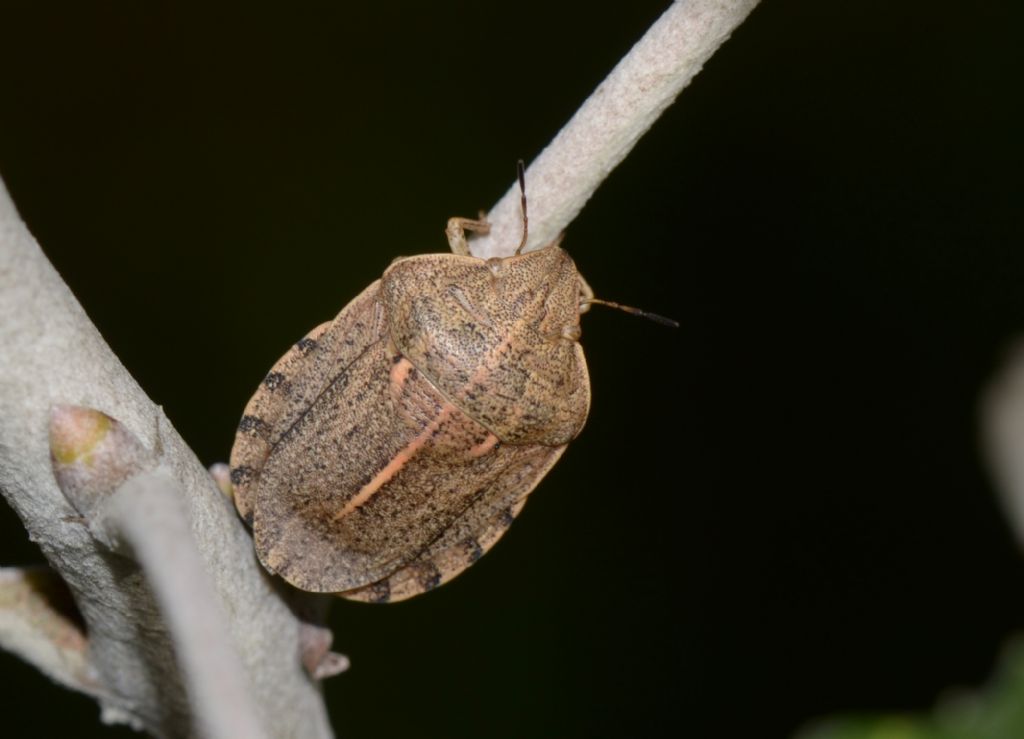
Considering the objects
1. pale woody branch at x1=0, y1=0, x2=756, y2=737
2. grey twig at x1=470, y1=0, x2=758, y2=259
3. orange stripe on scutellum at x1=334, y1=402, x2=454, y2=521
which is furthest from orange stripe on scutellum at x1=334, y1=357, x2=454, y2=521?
grey twig at x1=470, y1=0, x2=758, y2=259

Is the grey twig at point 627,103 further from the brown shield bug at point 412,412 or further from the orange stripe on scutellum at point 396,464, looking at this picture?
the orange stripe on scutellum at point 396,464

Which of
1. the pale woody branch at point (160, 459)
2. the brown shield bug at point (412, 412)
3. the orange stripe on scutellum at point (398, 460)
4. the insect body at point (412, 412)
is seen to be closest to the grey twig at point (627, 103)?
the pale woody branch at point (160, 459)

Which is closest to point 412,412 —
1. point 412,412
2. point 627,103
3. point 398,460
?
point 412,412

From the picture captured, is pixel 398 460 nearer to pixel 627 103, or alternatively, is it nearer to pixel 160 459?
pixel 160 459

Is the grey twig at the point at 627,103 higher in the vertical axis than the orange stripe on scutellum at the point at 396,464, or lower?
higher

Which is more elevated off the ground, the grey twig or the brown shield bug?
the grey twig

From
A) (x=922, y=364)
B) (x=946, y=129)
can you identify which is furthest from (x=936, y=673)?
(x=946, y=129)

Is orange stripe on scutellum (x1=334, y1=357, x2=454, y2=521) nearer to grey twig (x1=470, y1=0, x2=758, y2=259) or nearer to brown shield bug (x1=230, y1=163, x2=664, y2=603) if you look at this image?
brown shield bug (x1=230, y1=163, x2=664, y2=603)

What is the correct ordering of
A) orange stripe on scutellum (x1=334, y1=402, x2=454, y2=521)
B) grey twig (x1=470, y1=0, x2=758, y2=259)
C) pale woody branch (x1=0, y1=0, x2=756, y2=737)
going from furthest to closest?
orange stripe on scutellum (x1=334, y1=402, x2=454, y2=521)
grey twig (x1=470, y1=0, x2=758, y2=259)
pale woody branch (x1=0, y1=0, x2=756, y2=737)
